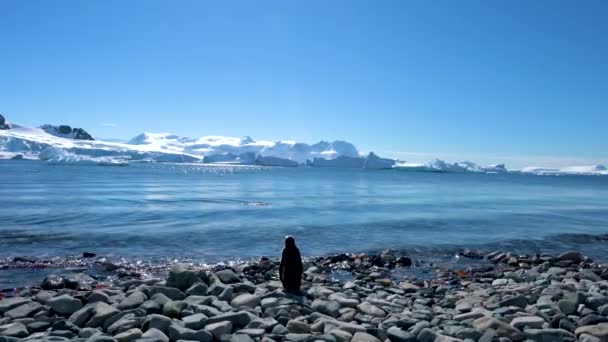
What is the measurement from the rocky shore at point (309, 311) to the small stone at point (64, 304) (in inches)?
0.7

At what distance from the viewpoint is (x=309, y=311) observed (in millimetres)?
8469

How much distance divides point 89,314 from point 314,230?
14741 mm

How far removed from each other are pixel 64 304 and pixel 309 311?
4.02m

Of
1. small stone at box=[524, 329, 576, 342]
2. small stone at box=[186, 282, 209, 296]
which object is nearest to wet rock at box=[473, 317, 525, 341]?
small stone at box=[524, 329, 576, 342]

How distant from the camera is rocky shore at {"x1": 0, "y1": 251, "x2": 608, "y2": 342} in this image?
280 inches

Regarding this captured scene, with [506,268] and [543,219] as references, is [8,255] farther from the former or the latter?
[543,219]

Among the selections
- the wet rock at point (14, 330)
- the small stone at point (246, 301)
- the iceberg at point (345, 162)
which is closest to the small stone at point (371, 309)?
the small stone at point (246, 301)

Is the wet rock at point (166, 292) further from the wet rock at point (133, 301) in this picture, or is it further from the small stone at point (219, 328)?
the small stone at point (219, 328)

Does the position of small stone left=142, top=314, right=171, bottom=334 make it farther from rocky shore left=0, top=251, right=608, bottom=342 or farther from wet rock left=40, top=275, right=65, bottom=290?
wet rock left=40, top=275, right=65, bottom=290

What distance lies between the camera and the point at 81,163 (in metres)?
120

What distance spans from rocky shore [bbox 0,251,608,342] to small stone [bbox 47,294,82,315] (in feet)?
0.06

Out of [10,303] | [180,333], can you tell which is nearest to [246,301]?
[180,333]

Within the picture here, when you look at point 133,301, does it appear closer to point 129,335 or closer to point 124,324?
point 124,324

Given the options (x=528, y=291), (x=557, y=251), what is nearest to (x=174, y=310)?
(x=528, y=291)
